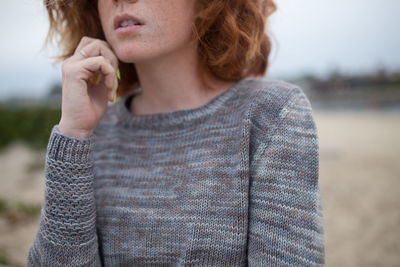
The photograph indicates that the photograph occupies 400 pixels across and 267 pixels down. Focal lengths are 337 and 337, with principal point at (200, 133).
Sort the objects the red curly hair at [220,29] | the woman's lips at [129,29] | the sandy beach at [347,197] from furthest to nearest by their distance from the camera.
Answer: the sandy beach at [347,197], the red curly hair at [220,29], the woman's lips at [129,29]

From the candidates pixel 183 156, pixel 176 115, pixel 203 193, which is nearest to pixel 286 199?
pixel 203 193

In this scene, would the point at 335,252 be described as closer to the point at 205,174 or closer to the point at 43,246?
the point at 205,174

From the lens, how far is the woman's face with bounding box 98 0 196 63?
1194mm

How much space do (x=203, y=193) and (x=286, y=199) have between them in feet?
0.95

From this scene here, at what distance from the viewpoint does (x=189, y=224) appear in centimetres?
119

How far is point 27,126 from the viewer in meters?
9.33

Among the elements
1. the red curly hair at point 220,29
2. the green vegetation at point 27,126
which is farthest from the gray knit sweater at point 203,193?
the green vegetation at point 27,126

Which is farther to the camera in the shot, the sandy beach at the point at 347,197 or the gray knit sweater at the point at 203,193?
the sandy beach at the point at 347,197

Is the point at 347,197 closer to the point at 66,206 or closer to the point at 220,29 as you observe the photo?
the point at 220,29

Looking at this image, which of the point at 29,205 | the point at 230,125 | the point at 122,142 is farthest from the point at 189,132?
the point at 29,205

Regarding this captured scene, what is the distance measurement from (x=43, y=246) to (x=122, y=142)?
1.66ft

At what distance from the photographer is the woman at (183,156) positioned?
1.14m

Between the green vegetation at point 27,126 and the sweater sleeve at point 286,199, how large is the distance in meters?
8.91

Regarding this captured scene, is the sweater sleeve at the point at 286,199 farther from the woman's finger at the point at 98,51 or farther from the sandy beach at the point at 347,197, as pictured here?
the sandy beach at the point at 347,197
